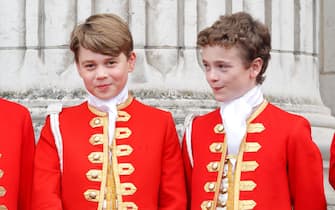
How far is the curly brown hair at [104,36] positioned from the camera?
5711 mm

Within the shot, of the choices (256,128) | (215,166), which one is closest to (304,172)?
(256,128)

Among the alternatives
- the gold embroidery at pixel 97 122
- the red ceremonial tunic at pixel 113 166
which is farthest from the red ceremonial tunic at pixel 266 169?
the gold embroidery at pixel 97 122

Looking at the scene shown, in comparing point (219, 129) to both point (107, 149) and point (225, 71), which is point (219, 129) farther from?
point (107, 149)

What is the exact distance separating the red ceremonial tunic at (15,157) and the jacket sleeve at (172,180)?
2.09 feet

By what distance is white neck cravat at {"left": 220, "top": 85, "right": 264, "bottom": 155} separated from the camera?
18.9 ft

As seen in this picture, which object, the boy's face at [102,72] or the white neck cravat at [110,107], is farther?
the white neck cravat at [110,107]

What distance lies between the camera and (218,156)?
5785 millimetres

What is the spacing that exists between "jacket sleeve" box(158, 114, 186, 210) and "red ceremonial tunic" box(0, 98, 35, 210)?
2.09 feet

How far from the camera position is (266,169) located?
5707mm

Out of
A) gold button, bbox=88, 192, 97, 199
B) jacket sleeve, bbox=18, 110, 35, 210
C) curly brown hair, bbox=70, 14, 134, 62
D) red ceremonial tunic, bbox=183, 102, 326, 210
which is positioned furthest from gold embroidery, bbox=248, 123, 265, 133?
jacket sleeve, bbox=18, 110, 35, 210

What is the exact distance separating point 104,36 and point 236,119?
Result: 0.71m

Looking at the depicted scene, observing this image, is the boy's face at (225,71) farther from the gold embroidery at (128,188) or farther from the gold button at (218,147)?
the gold embroidery at (128,188)

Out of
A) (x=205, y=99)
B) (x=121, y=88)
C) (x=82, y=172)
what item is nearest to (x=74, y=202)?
(x=82, y=172)

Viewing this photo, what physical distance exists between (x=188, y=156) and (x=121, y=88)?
0.46 m
